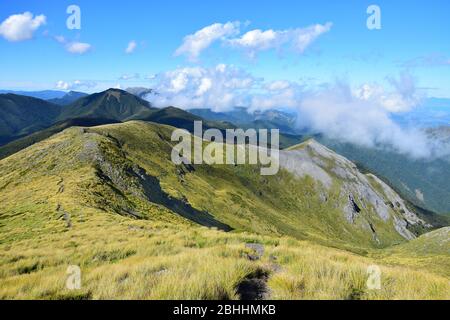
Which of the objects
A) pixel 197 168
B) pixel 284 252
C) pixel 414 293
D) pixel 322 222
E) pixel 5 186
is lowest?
pixel 322 222

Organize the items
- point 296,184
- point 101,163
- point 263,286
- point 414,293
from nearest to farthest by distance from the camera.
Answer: point 414,293, point 263,286, point 101,163, point 296,184

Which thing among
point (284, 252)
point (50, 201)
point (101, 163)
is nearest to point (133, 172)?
point (101, 163)

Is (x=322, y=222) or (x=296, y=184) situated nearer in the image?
(x=322, y=222)

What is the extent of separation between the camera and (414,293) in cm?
915

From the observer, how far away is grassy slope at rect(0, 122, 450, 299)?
9.32m

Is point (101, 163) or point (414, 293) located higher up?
point (414, 293)

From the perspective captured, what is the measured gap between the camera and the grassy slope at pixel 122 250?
9320 mm

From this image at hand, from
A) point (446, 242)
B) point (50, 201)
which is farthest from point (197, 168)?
point (50, 201)

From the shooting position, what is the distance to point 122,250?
1544 cm

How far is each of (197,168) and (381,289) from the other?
133 m

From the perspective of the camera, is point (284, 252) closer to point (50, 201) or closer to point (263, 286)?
point (263, 286)

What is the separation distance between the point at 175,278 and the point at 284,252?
6.22 m

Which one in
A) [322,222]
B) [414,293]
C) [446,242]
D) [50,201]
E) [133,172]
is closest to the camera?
[414,293]
